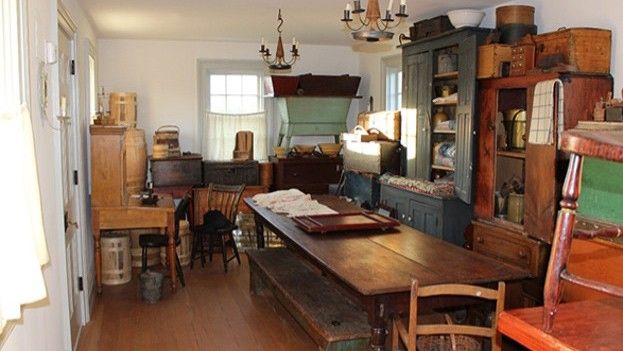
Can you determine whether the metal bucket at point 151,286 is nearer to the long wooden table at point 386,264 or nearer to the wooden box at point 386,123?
the long wooden table at point 386,264

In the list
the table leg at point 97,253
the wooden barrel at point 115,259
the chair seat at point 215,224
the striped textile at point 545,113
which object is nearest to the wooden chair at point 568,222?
the striped textile at point 545,113

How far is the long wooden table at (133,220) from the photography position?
5.20 meters

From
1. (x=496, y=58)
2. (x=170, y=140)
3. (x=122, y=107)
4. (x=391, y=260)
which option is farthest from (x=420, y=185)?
(x=122, y=107)

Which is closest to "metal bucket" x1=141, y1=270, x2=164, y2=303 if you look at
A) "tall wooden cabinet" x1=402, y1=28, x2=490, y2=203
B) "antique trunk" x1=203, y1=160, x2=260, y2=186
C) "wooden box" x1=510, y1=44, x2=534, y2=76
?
"antique trunk" x1=203, y1=160, x2=260, y2=186

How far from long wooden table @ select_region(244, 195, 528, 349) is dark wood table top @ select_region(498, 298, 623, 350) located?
1.52 meters

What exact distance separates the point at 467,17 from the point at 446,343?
289cm

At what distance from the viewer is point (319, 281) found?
4270 millimetres

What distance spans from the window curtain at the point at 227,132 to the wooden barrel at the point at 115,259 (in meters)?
2.32

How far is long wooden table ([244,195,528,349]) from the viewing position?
290 centimetres

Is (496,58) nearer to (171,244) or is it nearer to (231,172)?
(171,244)

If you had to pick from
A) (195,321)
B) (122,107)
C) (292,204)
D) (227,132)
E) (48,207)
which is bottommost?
(195,321)

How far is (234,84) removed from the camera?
7.93 m

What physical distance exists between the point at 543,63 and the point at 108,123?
12.3 ft

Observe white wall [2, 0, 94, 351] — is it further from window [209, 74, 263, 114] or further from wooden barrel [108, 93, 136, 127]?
window [209, 74, 263, 114]
